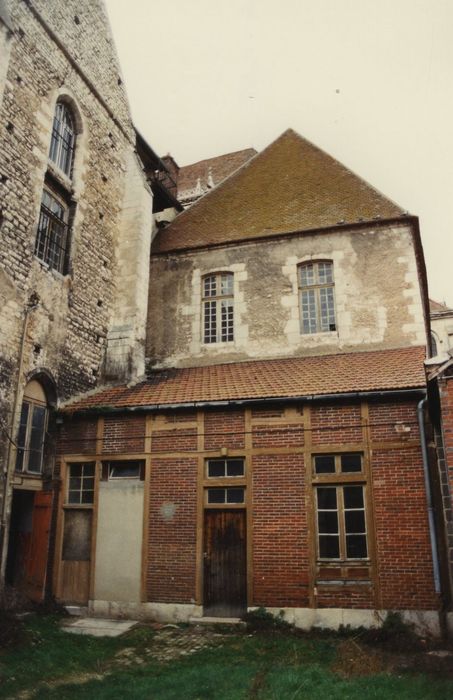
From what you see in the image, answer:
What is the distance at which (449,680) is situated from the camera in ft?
20.7

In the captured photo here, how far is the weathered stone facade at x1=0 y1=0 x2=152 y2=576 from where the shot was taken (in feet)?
34.6

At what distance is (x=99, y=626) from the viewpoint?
9.44m

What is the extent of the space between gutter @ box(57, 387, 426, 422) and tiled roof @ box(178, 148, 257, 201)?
41.5 ft

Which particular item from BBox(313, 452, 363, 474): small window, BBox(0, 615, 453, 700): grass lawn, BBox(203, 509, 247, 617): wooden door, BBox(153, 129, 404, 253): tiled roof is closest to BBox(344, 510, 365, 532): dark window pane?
BBox(313, 452, 363, 474): small window

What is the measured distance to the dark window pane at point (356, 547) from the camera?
30.7 feet

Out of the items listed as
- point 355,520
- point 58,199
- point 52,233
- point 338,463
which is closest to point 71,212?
point 58,199

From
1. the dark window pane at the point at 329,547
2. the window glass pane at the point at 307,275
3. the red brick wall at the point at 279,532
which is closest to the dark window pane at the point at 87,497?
the red brick wall at the point at 279,532

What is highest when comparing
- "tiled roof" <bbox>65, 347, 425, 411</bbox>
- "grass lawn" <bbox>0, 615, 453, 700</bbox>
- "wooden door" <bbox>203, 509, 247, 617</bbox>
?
"tiled roof" <bbox>65, 347, 425, 411</bbox>

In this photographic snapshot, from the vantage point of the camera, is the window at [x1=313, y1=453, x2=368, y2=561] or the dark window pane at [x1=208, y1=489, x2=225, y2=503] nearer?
the window at [x1=313, y1=453, x2=368, y2=561]

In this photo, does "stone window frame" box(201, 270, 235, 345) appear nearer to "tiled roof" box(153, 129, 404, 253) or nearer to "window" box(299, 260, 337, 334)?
"tiled roof" box(153, 129, 404, 253)

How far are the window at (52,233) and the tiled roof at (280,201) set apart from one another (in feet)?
11.2

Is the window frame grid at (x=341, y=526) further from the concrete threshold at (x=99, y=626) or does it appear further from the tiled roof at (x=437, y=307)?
the tiled roof at (x=437, y=307)

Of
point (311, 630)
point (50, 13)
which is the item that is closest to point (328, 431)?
point (311, 630)

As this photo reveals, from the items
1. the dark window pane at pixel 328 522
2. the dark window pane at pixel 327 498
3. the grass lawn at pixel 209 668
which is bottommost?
the grass lawn at pixel 209 668
